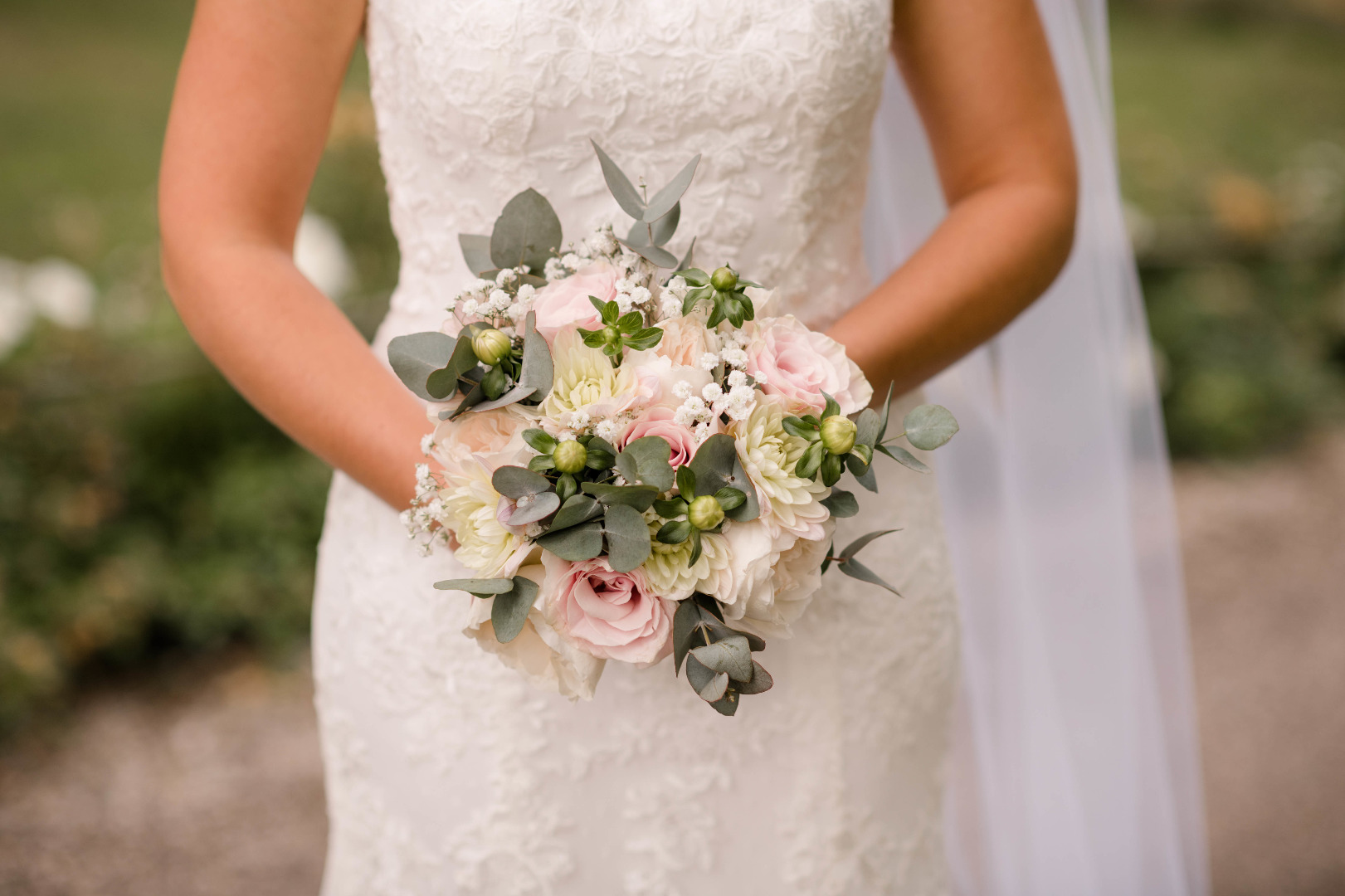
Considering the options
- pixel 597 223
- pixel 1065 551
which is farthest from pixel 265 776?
pixel 597 223

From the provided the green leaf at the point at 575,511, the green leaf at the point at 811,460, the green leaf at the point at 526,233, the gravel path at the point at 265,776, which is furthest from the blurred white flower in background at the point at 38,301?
the green leaf at the point at 811,460

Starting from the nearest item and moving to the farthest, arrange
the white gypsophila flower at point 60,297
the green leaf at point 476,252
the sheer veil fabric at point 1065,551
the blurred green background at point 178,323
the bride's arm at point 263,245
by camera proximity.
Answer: the green leaf at point 476,252
the bride's arm at point 263,245
the sheer veil fabric at point 1065,551
the blurred green background at point 178,323
the white gypsophila flower at point 60,297

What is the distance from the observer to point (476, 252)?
1197 mm

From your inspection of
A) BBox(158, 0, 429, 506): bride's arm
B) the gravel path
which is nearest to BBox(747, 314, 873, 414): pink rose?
BBox(158, 0, 429, 506): bride's arm

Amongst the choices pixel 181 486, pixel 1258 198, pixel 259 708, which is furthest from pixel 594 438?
pixel 1258 198

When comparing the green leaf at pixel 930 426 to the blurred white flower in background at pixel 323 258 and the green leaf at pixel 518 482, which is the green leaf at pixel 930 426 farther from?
the blurred white flower in background at pixel 323 258

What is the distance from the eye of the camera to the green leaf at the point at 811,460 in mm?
974

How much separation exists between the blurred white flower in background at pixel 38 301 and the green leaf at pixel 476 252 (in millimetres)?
3216

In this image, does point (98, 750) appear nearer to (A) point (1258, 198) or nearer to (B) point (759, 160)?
(B) point (759, 160)

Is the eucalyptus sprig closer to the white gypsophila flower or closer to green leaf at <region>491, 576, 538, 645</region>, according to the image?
green leaf at <region>491, 576, 538, 645</region>

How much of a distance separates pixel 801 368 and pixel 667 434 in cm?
Answer: 16

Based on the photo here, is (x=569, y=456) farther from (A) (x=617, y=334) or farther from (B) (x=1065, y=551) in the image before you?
(B) (x=1065, y=551)

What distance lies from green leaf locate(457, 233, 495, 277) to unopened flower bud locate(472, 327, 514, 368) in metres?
0.21

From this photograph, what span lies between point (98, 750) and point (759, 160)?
10.4 ft
